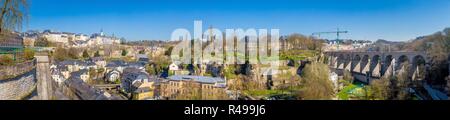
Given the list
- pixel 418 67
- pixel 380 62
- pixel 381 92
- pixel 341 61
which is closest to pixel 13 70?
pixel 381 92

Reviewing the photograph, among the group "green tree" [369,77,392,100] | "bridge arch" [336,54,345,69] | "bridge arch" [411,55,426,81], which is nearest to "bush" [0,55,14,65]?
"green tree" [369,77,392,100]

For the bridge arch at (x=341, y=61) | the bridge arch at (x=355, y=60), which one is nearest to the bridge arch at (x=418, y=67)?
the bridge arch at (x=355, y=60)

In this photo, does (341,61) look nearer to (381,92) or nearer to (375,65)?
(375,65)

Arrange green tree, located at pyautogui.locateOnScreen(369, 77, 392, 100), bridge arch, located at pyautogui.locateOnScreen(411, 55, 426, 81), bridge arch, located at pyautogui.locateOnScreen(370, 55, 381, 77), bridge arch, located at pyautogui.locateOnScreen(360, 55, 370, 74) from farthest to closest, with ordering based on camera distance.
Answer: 1. bridge arch, located at pyautogui.locateOnScreen(360, 55, 370, 74)
2. bridge arch, located at pyautogui.locateOnScreen(370, 55, 381, 77)
3. bridge arch, located at pyautogui.locateOnScreen(411, 55, 426, 81)
4. green tree, located at pyautogui.locateOnScreen(369, 77, 392, 100)

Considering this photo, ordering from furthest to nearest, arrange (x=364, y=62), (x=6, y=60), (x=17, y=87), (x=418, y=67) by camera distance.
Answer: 1. (x=364, y=62)
2. (x=418, y=67)
3. (x=6, y=60)
4. (x=17, y=87)

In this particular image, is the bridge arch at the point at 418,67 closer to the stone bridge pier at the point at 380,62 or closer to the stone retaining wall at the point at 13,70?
the stone bridge pier at the point at 380,62

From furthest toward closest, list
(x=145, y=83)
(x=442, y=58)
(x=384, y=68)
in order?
(x=384, y=68), (x=442, y=58), (x=145, y=83)

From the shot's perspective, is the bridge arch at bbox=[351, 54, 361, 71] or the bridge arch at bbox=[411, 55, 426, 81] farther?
the bridge arch at bbox=[351, 54, 361, 71]

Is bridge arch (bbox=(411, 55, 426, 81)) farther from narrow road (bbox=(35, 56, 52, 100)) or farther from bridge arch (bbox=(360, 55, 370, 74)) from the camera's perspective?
narrow road (bbox=(35, 56, 52, 100))

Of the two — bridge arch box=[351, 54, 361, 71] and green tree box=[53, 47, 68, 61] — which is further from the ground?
green tree box=[53, 47, 68, 61]
